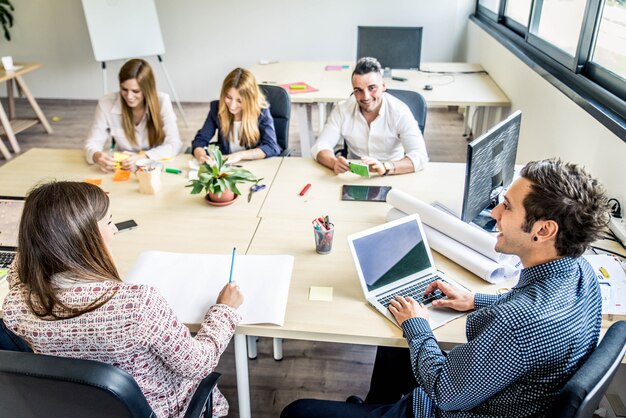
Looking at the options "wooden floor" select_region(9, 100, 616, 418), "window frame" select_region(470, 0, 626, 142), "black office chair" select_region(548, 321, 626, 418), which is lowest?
"wooden floor" select_region(9, 100, 616, 418)

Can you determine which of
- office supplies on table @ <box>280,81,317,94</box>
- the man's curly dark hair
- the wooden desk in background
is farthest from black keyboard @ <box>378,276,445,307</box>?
the wooden desk in background

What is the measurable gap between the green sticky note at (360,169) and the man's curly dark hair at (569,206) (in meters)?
1.07

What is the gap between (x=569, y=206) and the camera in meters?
1.06

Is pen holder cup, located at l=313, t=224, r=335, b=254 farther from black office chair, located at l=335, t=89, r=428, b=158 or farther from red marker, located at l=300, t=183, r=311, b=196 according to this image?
black office chair, located at l=335, t=89, r=428, b=158

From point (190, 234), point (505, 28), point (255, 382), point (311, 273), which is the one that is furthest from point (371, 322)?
point (505, 28)

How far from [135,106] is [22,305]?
1744mm

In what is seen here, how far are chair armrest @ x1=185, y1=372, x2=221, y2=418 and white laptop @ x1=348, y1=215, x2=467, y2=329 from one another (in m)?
0.49

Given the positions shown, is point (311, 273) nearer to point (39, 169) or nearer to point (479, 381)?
point (479, 381)

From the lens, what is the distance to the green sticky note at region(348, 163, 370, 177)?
84.5 inches

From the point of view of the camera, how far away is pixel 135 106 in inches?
103

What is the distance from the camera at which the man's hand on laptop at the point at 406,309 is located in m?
1.31

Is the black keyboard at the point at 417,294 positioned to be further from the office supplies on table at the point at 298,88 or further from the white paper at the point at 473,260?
the office supplies on table at the point at 298,88

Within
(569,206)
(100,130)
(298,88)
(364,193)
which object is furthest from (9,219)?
(298,88)

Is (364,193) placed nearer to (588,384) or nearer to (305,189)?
(305,189)
